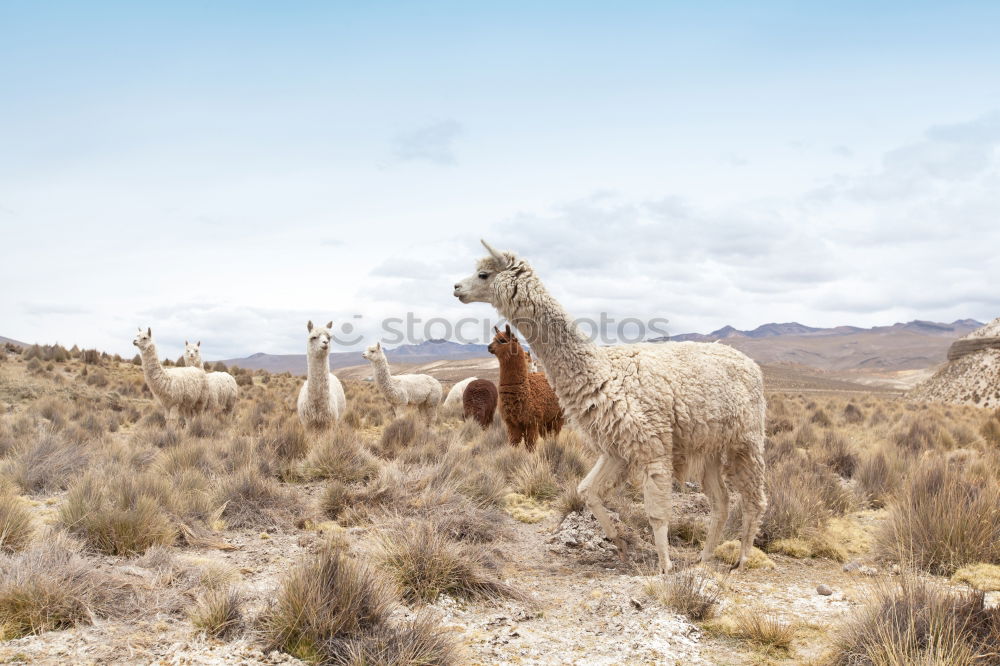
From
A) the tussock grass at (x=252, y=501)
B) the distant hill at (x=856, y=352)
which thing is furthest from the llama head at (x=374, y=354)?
the distant hill at (x=856, y=352)

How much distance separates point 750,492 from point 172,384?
12.9 meters

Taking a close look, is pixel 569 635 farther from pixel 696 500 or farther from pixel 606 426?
pixel 696 500

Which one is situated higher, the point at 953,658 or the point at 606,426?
the point at 606,426

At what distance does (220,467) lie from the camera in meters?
8.66

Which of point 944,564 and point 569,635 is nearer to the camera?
point 569,635

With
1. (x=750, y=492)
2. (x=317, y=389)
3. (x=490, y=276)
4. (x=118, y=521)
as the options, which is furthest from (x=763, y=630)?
(x=317, y=389)

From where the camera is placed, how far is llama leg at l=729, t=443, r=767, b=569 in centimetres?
597

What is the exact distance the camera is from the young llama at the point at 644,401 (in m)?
5.38

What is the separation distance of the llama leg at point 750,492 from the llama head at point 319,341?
7.85 meters

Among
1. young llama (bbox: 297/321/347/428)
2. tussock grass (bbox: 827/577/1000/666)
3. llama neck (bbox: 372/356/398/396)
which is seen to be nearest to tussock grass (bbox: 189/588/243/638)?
tussock grass (bbox: 827/577/1000/666)

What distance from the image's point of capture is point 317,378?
38.6 ft

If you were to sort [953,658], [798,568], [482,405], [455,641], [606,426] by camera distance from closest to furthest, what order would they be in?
1. [953,658]
2. [455,641]
3. [606,426]
4. [798,568]
5. [482,405]

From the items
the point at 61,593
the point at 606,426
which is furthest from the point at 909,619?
the point at 61,593

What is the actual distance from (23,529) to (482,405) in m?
10.1
